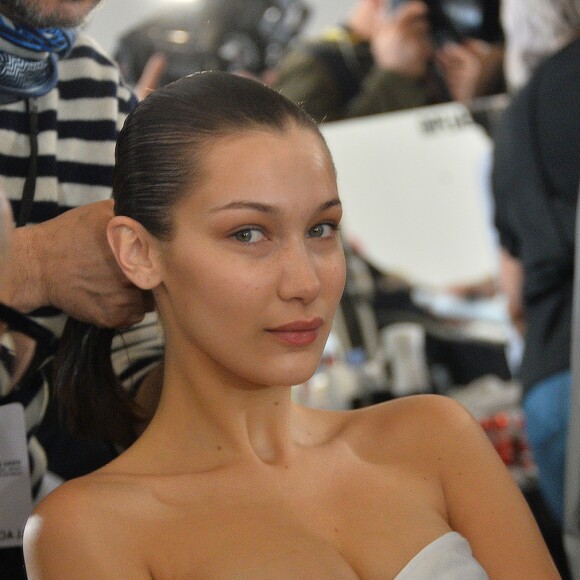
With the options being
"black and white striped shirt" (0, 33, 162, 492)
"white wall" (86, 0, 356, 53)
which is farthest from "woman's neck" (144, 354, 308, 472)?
"white wall" (86, 0, 356, 53)

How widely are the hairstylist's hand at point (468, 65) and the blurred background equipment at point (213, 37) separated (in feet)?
2.25

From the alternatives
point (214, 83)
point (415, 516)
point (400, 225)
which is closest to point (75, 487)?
point (415, 516)

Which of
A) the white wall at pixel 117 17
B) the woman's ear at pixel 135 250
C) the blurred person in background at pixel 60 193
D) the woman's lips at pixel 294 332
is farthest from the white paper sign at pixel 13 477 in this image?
the white wall at pixel 117 17

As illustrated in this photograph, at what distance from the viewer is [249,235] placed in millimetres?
1124

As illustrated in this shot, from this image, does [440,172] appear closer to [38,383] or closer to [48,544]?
[38,383]

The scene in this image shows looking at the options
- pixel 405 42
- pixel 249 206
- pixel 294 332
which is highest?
pixel 249 206

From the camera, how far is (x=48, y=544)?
1056mm

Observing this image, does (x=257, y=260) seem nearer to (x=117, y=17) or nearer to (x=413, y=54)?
(x=117, y=17)

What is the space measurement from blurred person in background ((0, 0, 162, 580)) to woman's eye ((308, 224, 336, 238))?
0.29 m

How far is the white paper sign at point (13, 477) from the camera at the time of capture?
130 cm

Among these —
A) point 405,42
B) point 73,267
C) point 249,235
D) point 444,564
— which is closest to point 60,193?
point 73,267

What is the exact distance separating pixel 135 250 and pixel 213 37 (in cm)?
205

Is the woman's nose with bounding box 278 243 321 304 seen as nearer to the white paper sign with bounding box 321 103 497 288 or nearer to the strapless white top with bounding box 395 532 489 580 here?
the strapless white top with bounding box 395 532 489 580

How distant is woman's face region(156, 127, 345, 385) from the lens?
3.64 ft
